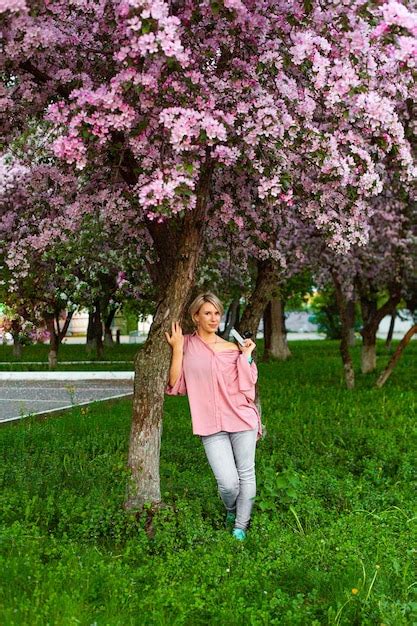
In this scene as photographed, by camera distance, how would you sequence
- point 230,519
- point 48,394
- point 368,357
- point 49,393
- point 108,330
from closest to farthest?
point 230,519 → point 48,394 → point 49,393 → point 368,357 → point 108,330

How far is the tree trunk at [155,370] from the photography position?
7289 mm

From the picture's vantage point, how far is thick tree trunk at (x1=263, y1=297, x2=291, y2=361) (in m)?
A: 32.7

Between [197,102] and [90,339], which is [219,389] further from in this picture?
[90,339]

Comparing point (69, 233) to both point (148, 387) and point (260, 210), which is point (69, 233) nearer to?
point (260, 210)

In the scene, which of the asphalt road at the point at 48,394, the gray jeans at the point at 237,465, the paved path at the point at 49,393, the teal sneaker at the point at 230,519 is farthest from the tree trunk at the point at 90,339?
the gray jeans at the point at 237,465

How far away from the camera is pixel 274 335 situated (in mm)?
33312

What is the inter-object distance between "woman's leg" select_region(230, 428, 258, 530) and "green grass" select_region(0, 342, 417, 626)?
0.14 meters

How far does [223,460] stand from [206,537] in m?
0.60

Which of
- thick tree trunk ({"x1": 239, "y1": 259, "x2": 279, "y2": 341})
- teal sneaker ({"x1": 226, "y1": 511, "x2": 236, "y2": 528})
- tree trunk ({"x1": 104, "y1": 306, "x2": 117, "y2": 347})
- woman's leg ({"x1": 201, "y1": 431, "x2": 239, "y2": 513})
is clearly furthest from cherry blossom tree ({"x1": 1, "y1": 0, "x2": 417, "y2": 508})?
tree trunk ({"x1": 104, "y1": 306, "x2": 117, "y2": 347})

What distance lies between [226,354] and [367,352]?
16.4 metres

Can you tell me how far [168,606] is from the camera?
5.05m

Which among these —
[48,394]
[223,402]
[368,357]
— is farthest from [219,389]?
[368,357]

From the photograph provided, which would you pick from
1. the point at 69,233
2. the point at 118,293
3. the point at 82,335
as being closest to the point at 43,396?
the point at 118,293

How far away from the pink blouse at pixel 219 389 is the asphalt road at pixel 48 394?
8.57m
